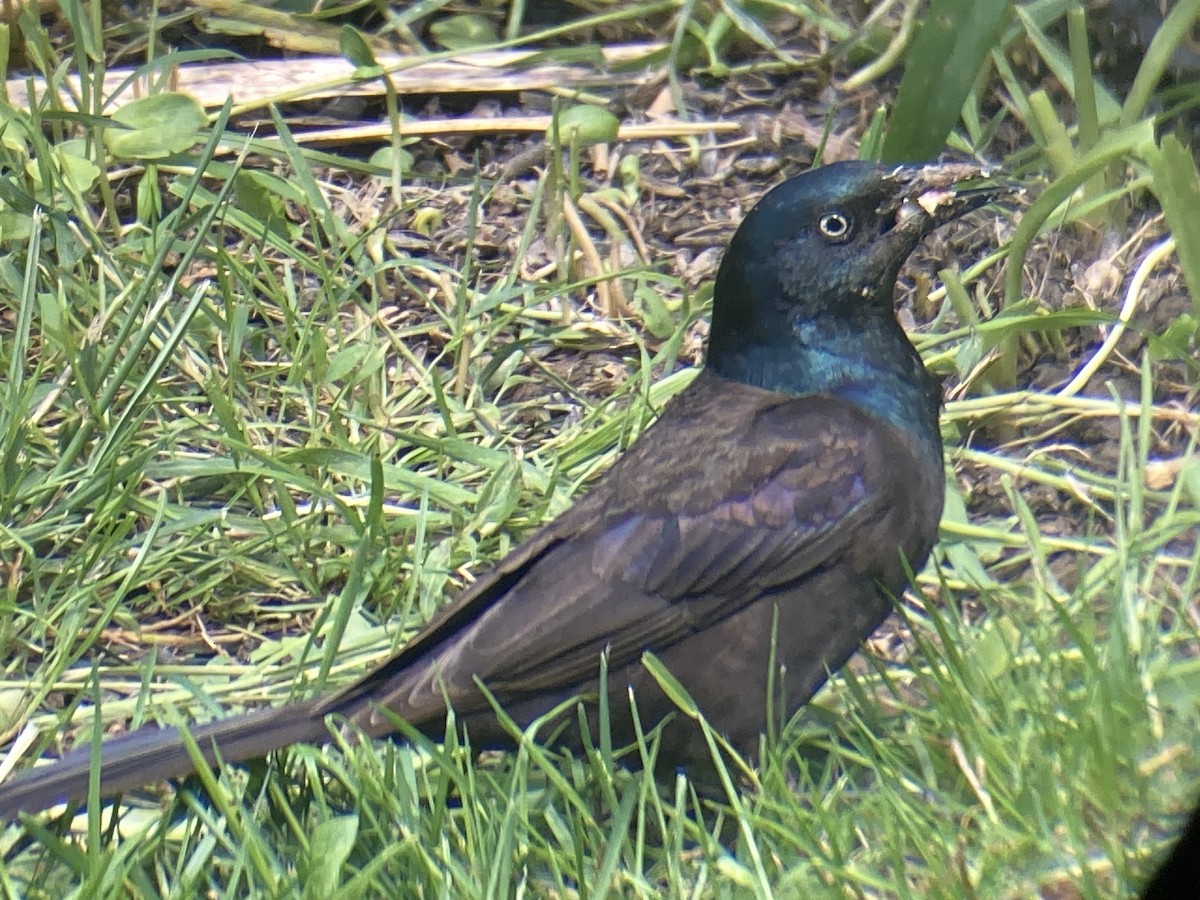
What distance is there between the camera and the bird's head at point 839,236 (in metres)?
3.46

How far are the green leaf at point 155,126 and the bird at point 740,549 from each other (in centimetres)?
173

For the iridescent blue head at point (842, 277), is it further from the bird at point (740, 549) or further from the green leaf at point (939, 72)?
the green leaf at point (939, 72)

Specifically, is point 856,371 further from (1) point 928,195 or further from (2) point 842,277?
(1) point 928,195

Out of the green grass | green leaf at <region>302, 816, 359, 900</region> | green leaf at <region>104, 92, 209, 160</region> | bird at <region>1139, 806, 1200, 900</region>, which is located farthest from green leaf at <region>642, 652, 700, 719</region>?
green leaf at <region>104, 92, 209, 160</region>

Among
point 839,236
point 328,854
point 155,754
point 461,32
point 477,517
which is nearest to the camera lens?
point 328,854

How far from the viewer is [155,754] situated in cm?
293

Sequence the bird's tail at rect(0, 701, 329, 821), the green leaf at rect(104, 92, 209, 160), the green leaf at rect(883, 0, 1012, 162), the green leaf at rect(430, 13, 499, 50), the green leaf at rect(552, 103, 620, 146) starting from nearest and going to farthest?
the bird's tail at rect(0, 701, 329, 821) → the green leaf at rect(883, 0, 1012, 162) → the green leaf at rect(104, 92, 209, 160) → the green leaf at rect(552, 103, 620, 146) → the green leaf at rect(430, 13, 499, 50)

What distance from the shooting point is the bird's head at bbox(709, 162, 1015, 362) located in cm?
346

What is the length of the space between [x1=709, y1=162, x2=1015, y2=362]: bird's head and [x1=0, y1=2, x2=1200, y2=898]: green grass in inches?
19.6

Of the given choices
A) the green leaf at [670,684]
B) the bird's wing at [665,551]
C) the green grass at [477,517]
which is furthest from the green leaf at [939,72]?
the green leaf at [670,684]

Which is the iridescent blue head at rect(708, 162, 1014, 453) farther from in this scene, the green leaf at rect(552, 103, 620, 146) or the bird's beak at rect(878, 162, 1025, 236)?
the green leaf at rect(552, 103, 620, 146)

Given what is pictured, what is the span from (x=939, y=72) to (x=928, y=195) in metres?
0.82

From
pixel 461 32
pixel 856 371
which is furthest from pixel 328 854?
pixel 461 32

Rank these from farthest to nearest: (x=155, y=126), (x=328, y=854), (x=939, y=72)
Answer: (x=155, y=126) → (x=939, y=72) → (x=328, y=854)
